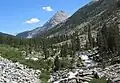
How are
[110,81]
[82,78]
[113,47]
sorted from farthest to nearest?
1. [113,47]
2. [82,78]
3. [110,81]

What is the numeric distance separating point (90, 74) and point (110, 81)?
33.9ft

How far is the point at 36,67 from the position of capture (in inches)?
3413

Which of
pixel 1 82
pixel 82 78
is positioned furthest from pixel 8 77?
pixel 82 78

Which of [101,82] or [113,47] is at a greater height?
[113,47]

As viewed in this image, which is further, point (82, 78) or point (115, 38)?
point (115, 38)

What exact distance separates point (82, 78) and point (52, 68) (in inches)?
1347

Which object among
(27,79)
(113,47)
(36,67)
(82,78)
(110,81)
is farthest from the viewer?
(113,47)

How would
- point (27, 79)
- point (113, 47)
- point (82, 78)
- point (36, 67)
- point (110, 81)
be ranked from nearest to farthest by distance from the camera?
point (110, 81), point (82, 78), point (27, 79), point (36, 67), point (113, 47)

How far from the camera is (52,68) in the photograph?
90625 millimetres

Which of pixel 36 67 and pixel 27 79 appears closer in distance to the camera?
A: pixel 27 79

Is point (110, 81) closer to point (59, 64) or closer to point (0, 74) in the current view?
point (0, 74)

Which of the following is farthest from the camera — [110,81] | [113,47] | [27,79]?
[113,47]

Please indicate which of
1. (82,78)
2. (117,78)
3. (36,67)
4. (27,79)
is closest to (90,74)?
(82,78)

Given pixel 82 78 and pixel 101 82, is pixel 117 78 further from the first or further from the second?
pixel 82 78
